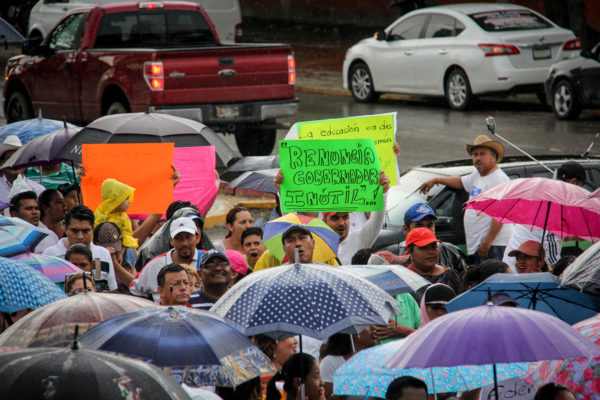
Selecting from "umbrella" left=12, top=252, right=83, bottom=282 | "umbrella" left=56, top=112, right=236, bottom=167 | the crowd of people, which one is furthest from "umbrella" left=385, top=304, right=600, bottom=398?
"umbrella" left=56, top=112, right=236, bottom=167

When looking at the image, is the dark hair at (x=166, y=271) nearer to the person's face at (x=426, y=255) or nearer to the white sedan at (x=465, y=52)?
the person's face at (x=426, y=255)

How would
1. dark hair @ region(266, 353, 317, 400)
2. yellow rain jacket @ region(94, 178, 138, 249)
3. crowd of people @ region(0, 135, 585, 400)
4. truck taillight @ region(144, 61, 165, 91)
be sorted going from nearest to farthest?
dark hair @ region(266, 353, 317, 400) → crowd of people @ region(0, 135, 585, 400) → yellow rain jacket @ region(94, 178, 138, 249) → truck taillight @ region(144, 61, 165, 91)

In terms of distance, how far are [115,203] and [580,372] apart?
4607 mm

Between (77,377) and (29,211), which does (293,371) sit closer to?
(77,377)

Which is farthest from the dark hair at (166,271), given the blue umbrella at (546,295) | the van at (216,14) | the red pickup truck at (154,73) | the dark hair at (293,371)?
the van at (216,14)

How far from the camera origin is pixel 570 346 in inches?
175

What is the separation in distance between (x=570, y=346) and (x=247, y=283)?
1.85 m

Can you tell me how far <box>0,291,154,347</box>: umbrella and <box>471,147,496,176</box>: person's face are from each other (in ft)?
15.3

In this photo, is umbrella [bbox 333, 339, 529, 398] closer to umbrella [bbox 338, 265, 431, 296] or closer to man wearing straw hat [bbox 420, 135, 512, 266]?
umbrella [bbox 338, 265, 431, 296]

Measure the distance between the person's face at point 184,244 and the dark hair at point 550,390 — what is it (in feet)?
11.4

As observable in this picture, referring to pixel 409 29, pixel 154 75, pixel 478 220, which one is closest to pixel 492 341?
pixel 478 220

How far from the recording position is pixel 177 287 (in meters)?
6.50

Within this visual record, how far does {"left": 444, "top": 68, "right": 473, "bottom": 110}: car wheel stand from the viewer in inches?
714

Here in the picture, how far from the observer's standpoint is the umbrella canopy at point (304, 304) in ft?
17.4
